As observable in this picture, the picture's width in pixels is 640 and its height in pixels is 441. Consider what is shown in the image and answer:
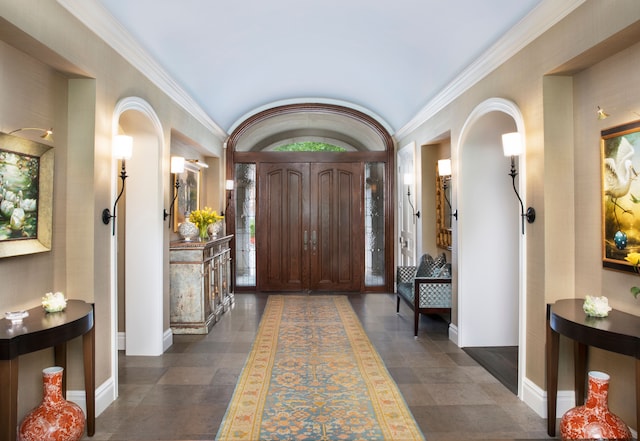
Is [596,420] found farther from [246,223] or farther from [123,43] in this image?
[246,223]

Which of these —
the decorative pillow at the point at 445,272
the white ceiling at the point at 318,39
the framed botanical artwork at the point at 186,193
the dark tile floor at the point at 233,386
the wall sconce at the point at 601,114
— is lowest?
the dark tile floor at the point at 233,386

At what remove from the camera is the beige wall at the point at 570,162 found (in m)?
2.86

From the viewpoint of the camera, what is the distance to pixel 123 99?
380 cm

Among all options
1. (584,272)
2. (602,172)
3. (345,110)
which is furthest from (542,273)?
(345,110)

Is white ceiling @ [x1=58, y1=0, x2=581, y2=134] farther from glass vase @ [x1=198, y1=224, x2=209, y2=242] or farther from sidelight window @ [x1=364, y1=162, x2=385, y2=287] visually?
sidelight window @ [x1=364, y1=162, x2=385, y2=287]

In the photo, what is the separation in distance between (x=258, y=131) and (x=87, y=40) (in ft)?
19.2

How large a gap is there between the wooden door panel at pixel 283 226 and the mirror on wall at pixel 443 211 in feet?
9.35

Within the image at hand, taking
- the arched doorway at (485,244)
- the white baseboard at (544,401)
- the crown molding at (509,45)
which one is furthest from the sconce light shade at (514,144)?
the white baseboard at (544,401)

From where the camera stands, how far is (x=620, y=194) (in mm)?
2859

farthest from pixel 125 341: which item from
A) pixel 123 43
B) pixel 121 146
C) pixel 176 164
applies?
pixel 123 43

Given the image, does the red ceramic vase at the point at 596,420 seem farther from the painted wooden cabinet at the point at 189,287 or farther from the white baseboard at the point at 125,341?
the painted wooden cabinet at the point at 189,287

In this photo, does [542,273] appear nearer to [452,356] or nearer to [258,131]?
[452,356]

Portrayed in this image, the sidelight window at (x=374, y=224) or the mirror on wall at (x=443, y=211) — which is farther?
the sidelight window at (x=374, y=224)

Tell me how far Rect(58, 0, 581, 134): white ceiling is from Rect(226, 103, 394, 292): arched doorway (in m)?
1.84
